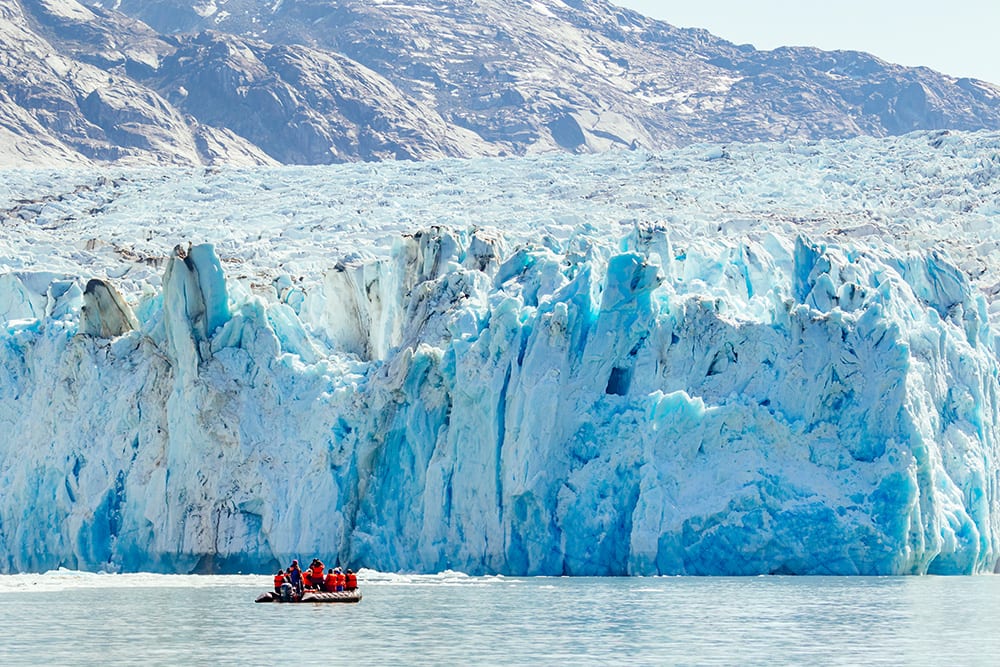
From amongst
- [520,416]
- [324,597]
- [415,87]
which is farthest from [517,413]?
[415,87]

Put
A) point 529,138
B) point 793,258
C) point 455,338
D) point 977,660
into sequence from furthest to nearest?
1. point 529,138
2. point 793,258
3. point 455,338
4. point 977,660

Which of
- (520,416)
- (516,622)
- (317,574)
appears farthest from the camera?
(520,416)

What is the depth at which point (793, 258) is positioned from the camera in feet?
118

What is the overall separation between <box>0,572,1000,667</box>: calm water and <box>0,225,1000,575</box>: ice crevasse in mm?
1053

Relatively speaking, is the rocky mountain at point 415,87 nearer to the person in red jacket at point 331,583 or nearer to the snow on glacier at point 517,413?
the snow on glacier at point 517,413

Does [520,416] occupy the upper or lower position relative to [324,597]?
upper

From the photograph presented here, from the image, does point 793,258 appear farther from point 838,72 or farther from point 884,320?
point 838,72

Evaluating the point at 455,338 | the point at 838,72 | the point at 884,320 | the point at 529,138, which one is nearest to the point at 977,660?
the point at 884,320

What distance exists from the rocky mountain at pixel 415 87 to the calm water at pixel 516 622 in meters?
76.8

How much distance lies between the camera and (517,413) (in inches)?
1226

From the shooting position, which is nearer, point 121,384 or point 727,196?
point 121,384

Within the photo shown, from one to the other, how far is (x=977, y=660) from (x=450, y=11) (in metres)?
143

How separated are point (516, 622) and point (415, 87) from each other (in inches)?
4984

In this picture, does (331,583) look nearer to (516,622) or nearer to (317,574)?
(317,574)
